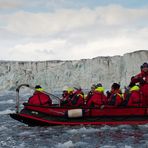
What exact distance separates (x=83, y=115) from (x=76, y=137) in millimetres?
1757

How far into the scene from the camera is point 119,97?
452 inches

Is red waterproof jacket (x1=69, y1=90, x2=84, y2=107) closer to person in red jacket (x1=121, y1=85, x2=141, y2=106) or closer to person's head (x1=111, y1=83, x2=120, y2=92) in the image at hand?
person's head (x1=111, y1=83, x2=120, y2=92)

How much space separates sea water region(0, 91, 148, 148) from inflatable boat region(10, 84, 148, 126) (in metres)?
0.23

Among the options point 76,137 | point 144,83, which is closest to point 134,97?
point 144,83

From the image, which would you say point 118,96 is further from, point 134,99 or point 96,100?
point 96,100

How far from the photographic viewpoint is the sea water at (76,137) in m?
8.57

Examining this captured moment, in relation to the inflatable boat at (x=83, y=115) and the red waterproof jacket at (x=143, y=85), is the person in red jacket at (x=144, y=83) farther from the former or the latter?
the inflatable boat at (x=83, y=115)

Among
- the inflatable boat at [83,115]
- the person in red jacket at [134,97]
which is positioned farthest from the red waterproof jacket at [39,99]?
the person in red jacket at [134,97]

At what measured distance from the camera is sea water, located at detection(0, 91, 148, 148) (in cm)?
857

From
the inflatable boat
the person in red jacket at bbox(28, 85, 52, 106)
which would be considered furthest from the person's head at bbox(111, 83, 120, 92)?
the person in red jacket at bbox(28, 85, 52, 106)

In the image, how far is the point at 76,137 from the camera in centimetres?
958

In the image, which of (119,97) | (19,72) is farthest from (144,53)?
(119,97)

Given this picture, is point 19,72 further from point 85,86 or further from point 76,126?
point 76,126

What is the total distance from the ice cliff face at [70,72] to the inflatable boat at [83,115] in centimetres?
3164
